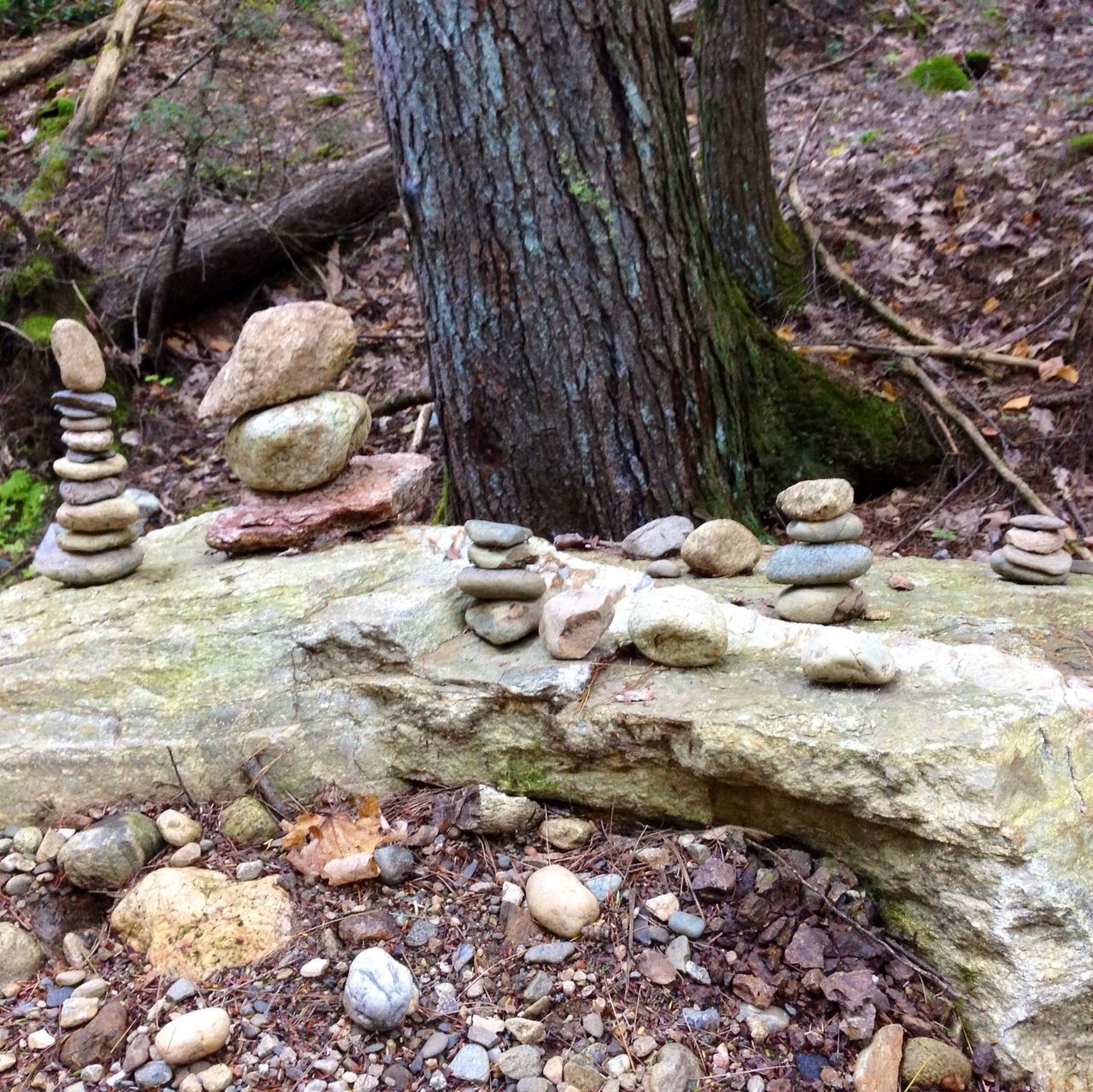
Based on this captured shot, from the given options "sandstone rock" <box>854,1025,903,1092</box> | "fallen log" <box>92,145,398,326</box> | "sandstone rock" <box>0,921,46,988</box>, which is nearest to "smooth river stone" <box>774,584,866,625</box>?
"sandstone rock" <box>854,1025,903,1092</box>

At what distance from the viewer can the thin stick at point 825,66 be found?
8.76m

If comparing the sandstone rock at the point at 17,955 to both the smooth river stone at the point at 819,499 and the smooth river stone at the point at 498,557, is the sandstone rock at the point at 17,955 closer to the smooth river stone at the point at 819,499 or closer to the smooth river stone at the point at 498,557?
the smooth river stone at the point at 498,557

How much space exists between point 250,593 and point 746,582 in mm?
1718

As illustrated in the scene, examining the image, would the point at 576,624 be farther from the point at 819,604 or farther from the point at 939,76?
the point at 939,76

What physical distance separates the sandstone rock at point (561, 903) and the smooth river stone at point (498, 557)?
935 millimetres

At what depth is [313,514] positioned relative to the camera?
3.42 m

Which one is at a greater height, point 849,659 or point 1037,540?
point 849,659

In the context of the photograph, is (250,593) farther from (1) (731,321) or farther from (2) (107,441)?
(1) (731,321)

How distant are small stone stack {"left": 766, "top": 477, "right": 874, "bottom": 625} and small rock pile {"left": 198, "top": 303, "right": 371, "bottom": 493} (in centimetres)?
161

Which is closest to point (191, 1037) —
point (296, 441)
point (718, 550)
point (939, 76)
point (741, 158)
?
point (296, 441)

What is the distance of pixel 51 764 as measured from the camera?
9.33ft

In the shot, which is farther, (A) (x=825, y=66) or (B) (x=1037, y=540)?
(A) (x=825, y=66)

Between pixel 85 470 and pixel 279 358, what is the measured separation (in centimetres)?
78

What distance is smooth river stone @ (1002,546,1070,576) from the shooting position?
9.92ft
